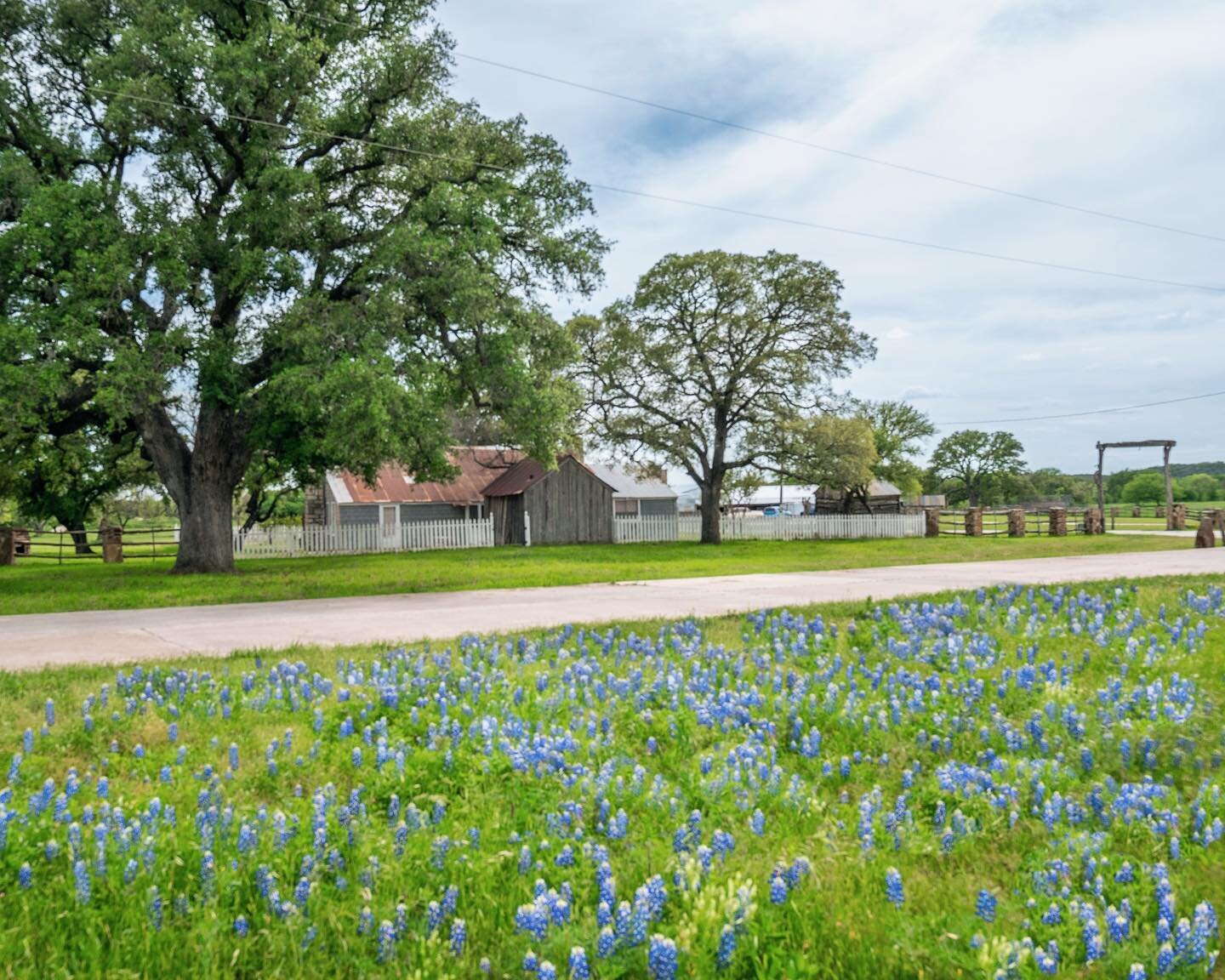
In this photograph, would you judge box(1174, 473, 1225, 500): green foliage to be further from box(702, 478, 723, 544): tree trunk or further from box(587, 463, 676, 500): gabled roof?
box(702, 478, 723, 544): tree trunk

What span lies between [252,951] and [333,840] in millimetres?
750

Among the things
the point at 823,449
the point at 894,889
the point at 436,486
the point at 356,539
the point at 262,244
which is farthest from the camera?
the point at 436,486

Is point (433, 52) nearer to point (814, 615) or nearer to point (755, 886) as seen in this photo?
point (814, 615)

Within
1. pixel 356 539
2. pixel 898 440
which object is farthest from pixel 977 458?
pixel 356 539

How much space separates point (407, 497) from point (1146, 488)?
13203 cm

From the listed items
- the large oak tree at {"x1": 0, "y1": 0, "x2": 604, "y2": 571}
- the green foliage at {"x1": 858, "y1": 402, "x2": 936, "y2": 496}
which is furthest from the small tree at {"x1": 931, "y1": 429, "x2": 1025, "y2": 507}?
the large oak tree at {"x1": 0, "y1": 0, "x2": 604, "y2": 571}

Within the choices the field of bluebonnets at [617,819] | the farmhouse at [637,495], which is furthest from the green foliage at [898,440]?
the field of bluebonnets at [617,819]

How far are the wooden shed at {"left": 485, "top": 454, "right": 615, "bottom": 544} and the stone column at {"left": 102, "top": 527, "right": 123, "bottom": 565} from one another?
1507 centimetres

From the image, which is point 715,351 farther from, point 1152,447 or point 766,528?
point 1152,447

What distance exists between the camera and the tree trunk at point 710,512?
40.0 m

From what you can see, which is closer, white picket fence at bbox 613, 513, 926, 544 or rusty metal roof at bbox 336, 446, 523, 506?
white picket fence at bbox 613, 513, 926, 544

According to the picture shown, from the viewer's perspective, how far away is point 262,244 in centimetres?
1994

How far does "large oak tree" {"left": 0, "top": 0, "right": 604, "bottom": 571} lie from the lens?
17812mm

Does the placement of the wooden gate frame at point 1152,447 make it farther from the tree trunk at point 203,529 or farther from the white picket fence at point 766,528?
the tree trunk at point 203,529
